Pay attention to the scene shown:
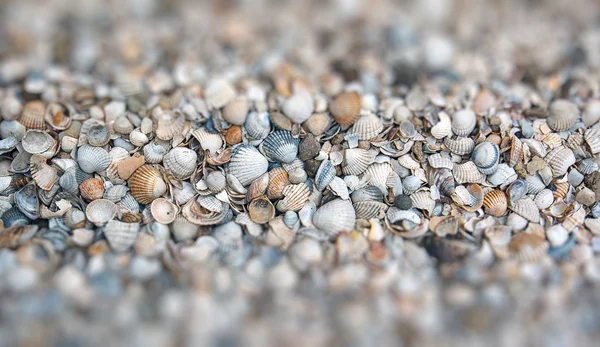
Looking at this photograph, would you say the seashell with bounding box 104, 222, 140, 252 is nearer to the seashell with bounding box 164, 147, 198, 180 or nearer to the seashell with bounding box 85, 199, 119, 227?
the seashell with bounding box 85, 199, 119, 227

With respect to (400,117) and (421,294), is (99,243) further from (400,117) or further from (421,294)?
(400,117)

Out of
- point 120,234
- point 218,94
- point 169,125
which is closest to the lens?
point 120,234

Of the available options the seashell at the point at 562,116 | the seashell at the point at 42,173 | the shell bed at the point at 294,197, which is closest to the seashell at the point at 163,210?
the shell bed at the point at 294,197

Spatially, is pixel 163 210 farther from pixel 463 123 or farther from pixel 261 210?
pixel 463 123

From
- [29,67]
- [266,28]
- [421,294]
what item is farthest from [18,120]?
[421,294]

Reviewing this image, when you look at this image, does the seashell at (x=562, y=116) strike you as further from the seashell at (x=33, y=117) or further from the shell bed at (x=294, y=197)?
the seashell at (x=33, y=117)

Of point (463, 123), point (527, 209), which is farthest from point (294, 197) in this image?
point (527, 209)

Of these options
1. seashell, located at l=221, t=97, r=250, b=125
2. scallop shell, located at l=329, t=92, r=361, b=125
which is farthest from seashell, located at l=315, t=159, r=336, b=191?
seashell, located at l=221, t=97, r=250, b=125
